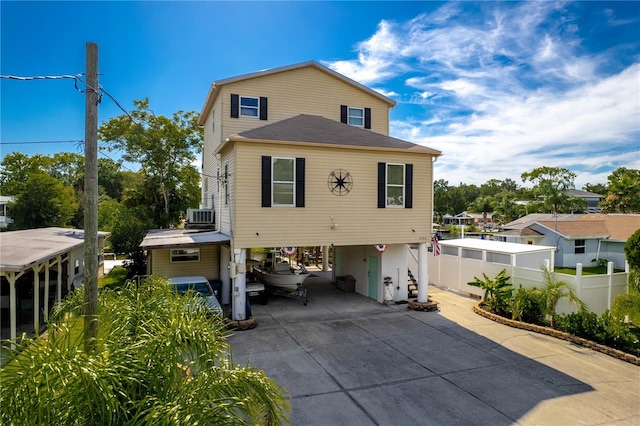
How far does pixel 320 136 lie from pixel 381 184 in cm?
300

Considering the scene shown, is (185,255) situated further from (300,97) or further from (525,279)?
(525,279)

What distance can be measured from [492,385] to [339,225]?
725 centimetres

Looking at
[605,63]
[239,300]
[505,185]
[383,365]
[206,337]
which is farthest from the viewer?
[505,185]

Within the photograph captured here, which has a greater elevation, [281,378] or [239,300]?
[239,300]

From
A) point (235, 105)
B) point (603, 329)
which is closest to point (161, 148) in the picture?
point (235, 105)

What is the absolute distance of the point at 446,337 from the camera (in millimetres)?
11398

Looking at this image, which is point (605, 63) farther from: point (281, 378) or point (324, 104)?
point (281, 378)

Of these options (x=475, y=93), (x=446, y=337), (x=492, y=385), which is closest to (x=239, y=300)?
(x=446, y=337)

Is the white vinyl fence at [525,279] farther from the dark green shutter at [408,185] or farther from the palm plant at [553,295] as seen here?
the dark green shutter at [408,185]

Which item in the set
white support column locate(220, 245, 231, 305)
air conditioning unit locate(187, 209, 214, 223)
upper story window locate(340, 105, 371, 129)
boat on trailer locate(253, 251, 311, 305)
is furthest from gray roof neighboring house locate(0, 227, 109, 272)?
upper story window locate(340, 105, 371, 129)

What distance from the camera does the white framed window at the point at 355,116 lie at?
18.4 metres

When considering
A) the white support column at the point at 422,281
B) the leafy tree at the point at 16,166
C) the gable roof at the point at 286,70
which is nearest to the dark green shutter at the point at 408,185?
the white support column at the point at 422,281

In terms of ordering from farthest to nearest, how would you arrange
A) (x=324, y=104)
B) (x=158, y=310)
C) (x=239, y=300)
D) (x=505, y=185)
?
(x=505, y=185), (x=324, y=104), (x=239, y=300), (x=158, y=310)

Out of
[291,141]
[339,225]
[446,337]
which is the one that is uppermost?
[291,141]
